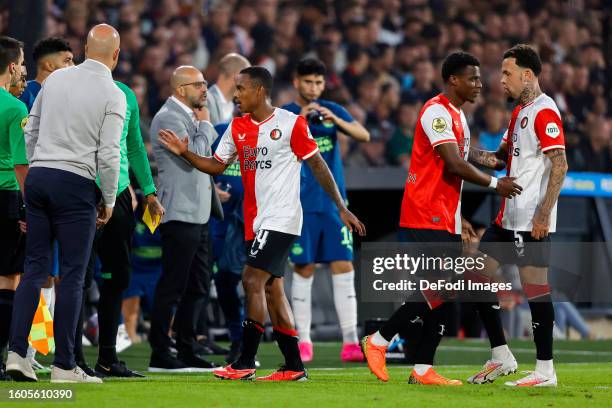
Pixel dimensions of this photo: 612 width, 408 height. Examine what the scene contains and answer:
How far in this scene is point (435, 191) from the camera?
721cm

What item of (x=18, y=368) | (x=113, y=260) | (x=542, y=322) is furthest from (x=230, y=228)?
(x=18, y=368)

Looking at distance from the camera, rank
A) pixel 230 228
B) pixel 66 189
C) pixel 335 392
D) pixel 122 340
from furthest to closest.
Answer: pixel 122 340 → pixel 230 228 → pixel 335 392 → pixel 66 189

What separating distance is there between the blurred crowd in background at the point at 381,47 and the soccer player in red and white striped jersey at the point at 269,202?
5.93m

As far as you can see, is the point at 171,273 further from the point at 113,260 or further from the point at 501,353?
the point at 501,353

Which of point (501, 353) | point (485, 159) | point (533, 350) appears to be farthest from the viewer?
point (533, 350)

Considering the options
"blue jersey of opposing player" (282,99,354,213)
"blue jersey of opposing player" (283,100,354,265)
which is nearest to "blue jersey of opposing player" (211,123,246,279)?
"blue jersey of opposing player" (283,100,354,265)

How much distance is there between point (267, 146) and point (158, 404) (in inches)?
80.5

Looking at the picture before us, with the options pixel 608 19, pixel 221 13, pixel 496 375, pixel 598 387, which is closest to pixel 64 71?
pixel 496 375

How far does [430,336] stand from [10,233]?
2.60 m

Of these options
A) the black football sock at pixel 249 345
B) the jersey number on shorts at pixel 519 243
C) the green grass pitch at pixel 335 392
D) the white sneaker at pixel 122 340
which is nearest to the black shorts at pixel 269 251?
the black football sock at pixel 249 345

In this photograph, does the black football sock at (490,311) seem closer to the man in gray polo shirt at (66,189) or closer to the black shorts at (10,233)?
the man in gray polo shirt at (66,189)

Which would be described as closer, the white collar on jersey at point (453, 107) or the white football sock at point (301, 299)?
the white collar on jersey at point (453, 107)

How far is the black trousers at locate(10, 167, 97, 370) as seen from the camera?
20.8 ft

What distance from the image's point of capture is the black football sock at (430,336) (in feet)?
23.3
